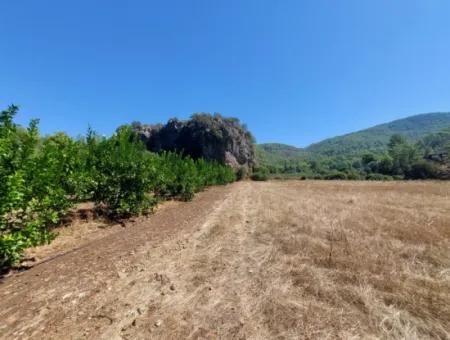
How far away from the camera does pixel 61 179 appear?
308 inches

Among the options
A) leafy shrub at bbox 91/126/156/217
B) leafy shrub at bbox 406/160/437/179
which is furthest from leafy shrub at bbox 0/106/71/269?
leafy shrub at bbox 406/160/437/179

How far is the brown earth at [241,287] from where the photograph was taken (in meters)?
2.72

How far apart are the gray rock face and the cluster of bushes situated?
55664 mm

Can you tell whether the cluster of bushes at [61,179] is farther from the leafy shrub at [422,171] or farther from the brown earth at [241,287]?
the leafy shrub at [422,171]

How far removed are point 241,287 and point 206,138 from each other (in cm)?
7107

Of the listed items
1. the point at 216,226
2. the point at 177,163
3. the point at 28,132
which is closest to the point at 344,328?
the point at 216,226

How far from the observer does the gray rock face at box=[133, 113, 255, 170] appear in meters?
73.6

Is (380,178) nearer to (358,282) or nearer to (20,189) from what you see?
(358,282)

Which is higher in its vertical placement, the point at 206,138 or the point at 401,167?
the point at 206,138

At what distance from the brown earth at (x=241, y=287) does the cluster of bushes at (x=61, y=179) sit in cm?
94

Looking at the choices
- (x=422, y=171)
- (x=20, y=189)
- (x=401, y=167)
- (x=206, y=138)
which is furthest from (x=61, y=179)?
(x=401, y=167)

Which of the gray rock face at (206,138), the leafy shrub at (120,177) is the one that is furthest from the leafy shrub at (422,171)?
the leafy shrub at (120,177)

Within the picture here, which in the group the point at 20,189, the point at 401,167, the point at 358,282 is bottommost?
the point at 358,282

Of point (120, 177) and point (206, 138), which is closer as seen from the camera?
point (120, 177)
